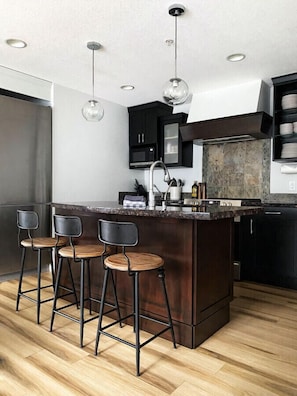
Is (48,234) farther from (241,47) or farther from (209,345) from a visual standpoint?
(241,47)

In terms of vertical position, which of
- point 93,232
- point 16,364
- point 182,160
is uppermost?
point 182,160

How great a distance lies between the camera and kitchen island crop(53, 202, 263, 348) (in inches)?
88.0

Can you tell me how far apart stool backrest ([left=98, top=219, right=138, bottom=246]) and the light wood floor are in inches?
31.4

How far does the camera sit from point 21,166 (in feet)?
13.0

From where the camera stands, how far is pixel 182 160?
16.6 ft

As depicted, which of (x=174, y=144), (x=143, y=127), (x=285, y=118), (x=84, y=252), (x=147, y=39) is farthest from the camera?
(x=143, y=127)

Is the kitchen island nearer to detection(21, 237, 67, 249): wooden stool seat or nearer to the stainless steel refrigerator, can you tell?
detection(21, 237, 67, 249): wooden stool seat

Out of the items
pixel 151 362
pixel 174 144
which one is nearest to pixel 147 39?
pixel 174 144

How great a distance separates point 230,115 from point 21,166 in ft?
9.33

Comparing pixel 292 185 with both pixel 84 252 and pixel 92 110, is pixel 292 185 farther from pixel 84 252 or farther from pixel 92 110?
pixel 84 252

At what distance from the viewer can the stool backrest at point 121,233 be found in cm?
199

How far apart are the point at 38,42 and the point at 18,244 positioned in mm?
2339

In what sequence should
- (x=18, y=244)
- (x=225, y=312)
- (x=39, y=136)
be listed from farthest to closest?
(x=39, y=136) < (x=18, y=244) < (x=225, y=312)

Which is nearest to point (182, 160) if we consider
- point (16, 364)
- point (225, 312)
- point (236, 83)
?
point (236, 83)
